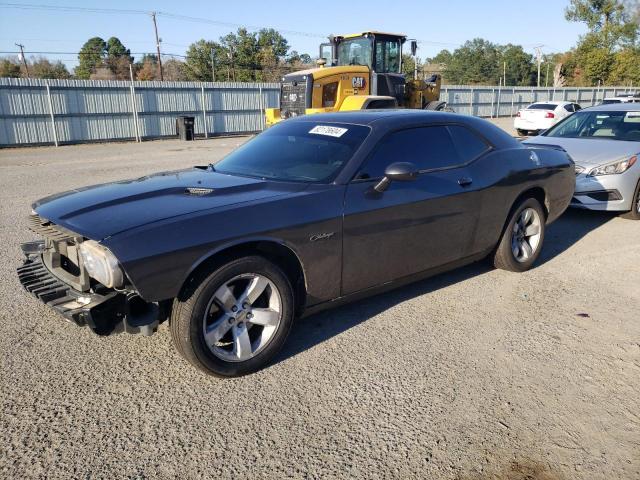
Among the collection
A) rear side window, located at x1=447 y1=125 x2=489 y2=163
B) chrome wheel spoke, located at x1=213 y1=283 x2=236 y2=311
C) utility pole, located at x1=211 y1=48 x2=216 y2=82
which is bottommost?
chrome wheel spoke, located at x1=213 y1=283 x2=236 y2=311

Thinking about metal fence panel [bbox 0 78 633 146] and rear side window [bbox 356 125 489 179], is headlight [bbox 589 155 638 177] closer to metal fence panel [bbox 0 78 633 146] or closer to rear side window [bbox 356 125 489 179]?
rear side window [bbox 356 125 489 179]

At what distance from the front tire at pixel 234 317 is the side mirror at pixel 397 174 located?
99cm

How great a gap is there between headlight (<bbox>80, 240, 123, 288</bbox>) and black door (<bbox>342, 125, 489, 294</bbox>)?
147cm

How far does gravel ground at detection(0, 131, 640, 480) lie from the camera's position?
8.15 ft

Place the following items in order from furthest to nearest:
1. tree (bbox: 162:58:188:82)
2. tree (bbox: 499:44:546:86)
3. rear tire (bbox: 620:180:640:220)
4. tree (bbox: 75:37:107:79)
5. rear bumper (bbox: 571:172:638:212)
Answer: tree (bbox: 499:44:546:86) < tree (bbox: 75:37:107:79) < tree (bbox: 162:58:188:82) < rear tire (bbox: 620:180:640:220) < rear bumper (bbox: 571:172:638:212)

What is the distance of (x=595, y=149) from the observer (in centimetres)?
734

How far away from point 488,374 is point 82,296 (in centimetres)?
250

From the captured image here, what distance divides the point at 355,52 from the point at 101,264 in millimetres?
13868

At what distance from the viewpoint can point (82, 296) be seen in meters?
3.01

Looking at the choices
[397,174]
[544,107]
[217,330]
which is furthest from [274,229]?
[544,107]

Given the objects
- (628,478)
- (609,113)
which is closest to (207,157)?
(609,113)

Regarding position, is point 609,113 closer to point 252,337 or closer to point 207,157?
point 252,337

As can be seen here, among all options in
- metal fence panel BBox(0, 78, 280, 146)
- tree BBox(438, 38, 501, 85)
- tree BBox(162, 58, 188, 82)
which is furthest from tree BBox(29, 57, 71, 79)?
tree BBox(438, 38, 501, 85)

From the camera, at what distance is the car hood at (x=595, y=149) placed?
7004 millimetres
